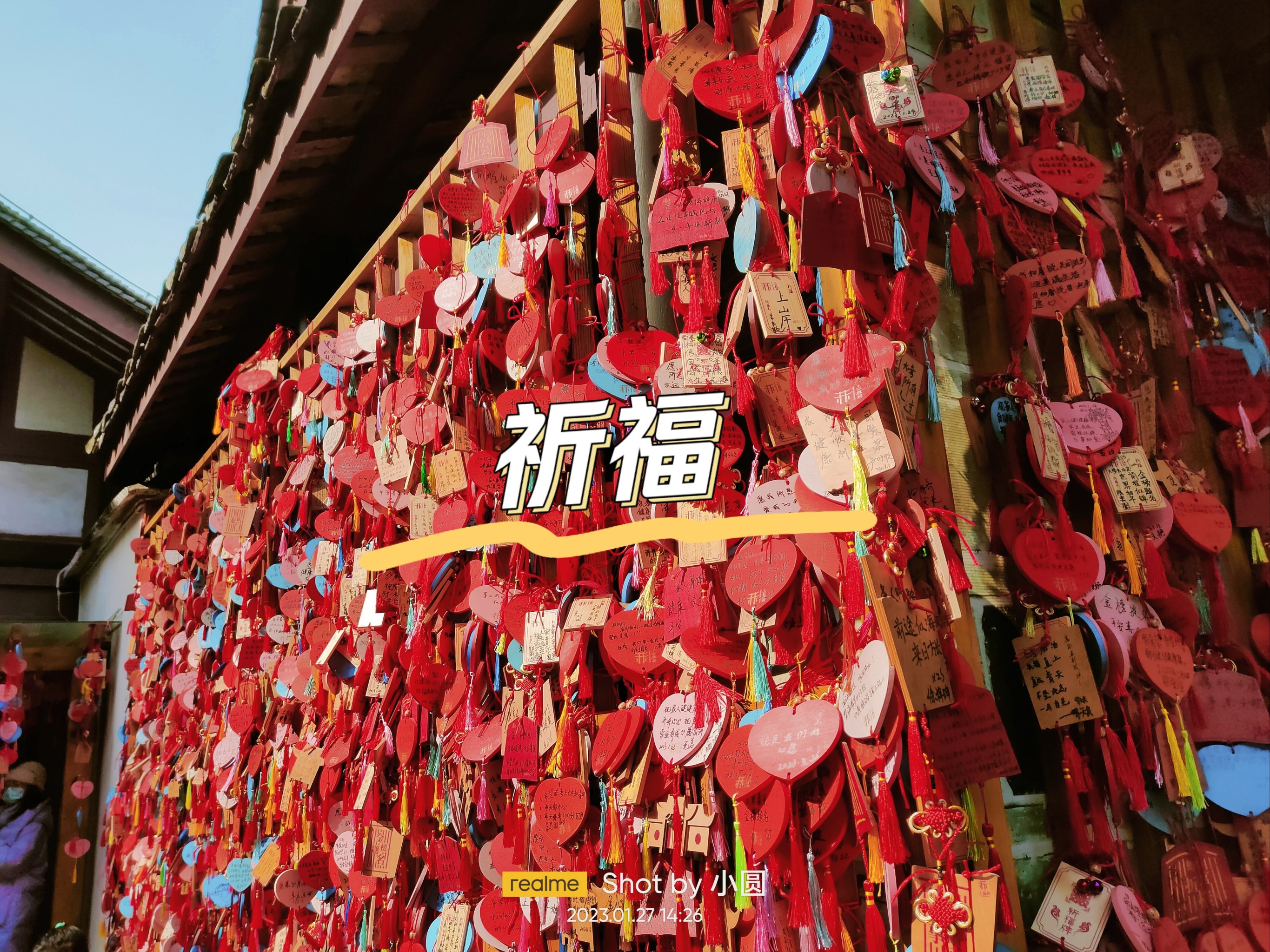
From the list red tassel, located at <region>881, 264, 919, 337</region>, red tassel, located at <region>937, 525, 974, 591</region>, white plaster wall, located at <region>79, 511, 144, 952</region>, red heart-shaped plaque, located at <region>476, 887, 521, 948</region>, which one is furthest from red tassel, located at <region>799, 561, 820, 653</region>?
white plaster wall, located at <region>79, 511, 144, 952</region>

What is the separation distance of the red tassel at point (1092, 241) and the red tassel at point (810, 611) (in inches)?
19.1

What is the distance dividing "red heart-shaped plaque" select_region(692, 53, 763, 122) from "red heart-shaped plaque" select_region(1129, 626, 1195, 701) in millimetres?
627

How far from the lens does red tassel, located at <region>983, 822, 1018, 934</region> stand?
0.67 meters

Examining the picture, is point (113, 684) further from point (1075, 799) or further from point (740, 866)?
point (1075, 799)

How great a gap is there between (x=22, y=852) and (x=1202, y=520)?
4.83 m

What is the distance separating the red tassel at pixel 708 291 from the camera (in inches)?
35.8

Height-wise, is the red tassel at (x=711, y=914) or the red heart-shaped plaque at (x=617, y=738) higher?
the red heart-shaped plaque at (x=617, y=738)

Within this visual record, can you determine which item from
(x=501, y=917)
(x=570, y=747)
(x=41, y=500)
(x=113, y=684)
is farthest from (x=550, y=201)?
(x=41, y=500)

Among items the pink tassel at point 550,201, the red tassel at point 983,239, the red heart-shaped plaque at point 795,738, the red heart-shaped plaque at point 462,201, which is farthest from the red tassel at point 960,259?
the red heart-shaped plaque at point 462,201

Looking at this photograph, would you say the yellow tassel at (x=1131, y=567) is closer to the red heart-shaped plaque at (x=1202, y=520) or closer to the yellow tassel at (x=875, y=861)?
the red heart-shaped plaque at (x=1202, y=520)

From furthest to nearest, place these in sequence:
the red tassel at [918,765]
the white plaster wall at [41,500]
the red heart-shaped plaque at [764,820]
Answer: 1. the white plaster wall at [41,500]
2. the red heart-shaped plaque at [764,820]
3. the red tassel at [918,765]

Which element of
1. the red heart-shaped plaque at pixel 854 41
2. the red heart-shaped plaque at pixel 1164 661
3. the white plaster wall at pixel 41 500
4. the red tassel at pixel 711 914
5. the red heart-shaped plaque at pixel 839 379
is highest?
the white plaster wall at pixel 41 500

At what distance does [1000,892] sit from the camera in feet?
2.20

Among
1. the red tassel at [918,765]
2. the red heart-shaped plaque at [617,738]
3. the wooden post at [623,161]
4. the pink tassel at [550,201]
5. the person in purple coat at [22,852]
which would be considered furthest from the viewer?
the person in purple coat at [22,852]
